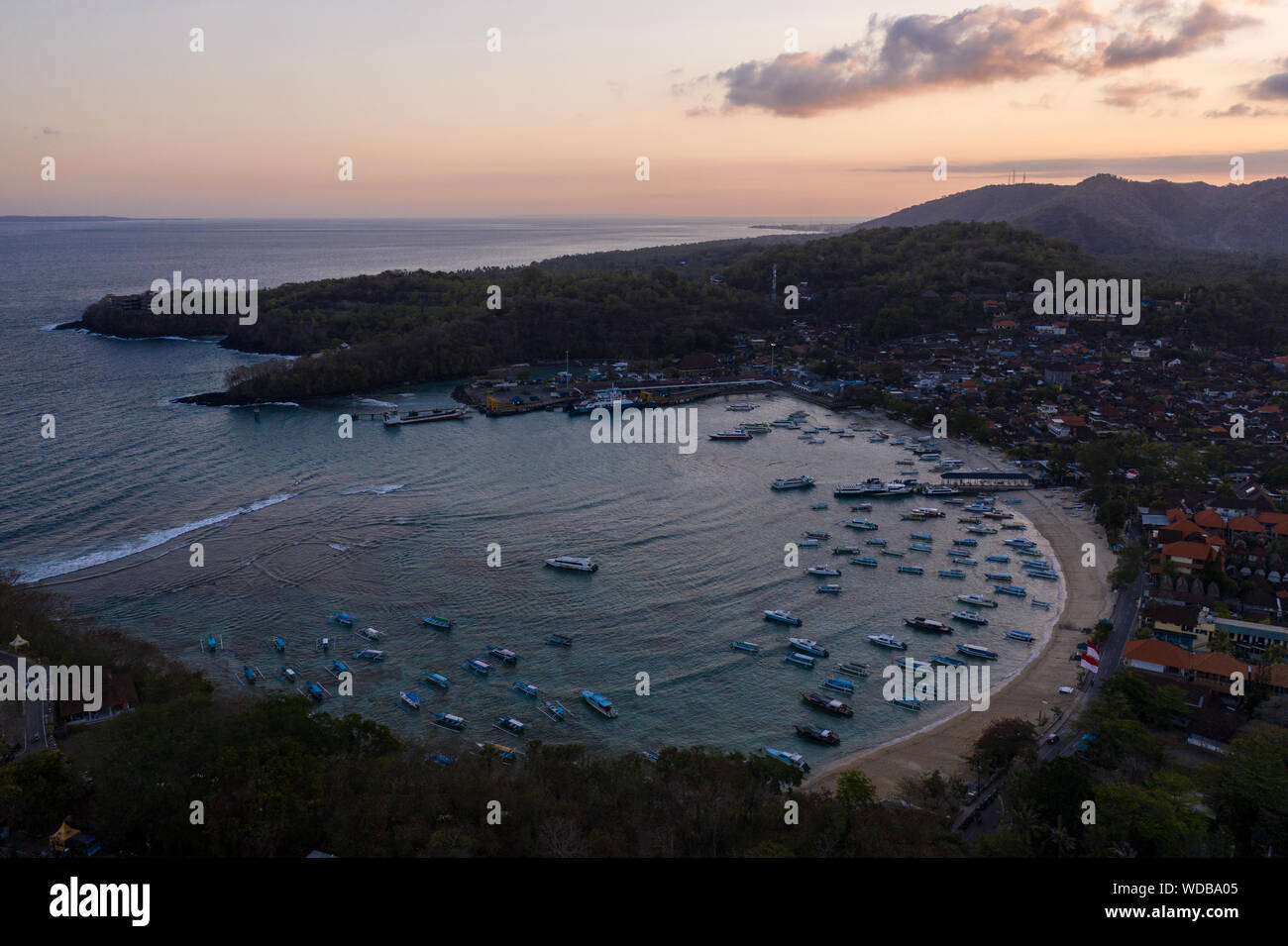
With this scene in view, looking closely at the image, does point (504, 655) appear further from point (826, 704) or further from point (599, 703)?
point (826, 704)

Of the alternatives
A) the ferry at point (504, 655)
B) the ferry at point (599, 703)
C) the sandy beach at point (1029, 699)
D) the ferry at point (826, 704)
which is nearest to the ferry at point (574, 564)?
the ferry at point (504, 655)

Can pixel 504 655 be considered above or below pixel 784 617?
below

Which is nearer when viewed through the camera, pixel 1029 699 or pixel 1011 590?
pixel 1029 699

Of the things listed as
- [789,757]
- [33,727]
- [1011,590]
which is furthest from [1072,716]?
[33,727]

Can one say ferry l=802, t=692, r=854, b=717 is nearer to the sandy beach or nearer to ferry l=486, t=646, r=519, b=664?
the sandy beach

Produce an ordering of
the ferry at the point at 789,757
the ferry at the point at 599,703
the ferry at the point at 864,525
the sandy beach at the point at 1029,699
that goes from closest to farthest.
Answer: the sandy beach at the point at 1029,699 < the ferry at the point at 789,757 < the ferry at the point at 599,703 < the ferry at the point at 864,525

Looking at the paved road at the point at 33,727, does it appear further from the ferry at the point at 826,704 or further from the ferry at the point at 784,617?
the ferry at the point at 784,617
